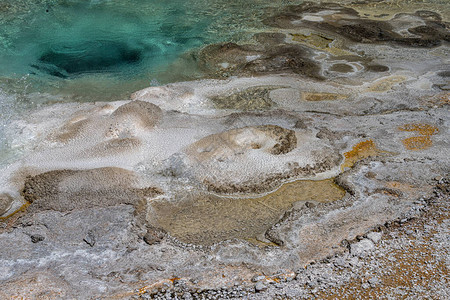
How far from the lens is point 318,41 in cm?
1093

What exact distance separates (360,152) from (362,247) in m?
2.36

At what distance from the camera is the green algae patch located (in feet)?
26.0

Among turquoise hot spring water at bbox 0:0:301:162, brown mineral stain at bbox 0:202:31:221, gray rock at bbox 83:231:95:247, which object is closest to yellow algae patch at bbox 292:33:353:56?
turquoise hot spring water at bbox 0:0:301:162

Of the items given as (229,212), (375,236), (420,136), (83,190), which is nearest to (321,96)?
(420,136)

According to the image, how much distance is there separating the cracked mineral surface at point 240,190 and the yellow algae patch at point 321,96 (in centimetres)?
4

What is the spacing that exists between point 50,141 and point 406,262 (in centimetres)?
570

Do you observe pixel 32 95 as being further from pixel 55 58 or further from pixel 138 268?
pixel 138 268

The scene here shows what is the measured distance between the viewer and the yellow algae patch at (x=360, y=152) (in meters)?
6.24

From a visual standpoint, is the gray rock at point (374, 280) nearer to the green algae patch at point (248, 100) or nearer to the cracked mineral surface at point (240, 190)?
the cracked mineral surface at point (240, 190)

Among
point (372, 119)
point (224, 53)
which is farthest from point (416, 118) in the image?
point (224, 53)

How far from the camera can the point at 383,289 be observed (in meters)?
3.98

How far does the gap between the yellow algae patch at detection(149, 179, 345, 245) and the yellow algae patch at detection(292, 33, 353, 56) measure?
5610 mm

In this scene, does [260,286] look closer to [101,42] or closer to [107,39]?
[101,42]

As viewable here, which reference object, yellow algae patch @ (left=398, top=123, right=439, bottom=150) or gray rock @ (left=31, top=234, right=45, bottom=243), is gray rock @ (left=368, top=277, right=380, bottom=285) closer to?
yellow algae patch @ (left=398, top=123, right=439, bottom=150)
